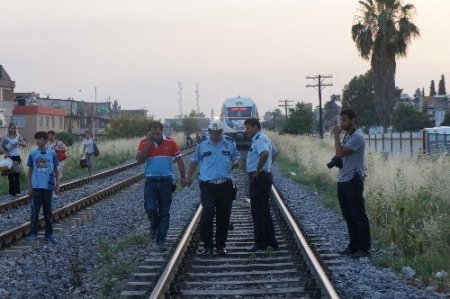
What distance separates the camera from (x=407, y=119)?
80500mm

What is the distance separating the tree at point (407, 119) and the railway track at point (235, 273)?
71.4m

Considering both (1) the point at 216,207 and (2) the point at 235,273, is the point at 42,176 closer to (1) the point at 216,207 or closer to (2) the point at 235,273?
(1) the point at 216,207

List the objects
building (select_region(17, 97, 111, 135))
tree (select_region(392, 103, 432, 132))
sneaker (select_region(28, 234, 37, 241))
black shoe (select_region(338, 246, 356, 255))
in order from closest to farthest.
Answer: black shoe (select_region(338, 246, 356, 255)) → sneaker (select_region(28, 234, 37, 241)) → tree (select_region(392, 103, 432, 132)) → building (select_region(17, 97, 111, 135))

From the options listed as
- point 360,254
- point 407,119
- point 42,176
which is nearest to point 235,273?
point 360,254

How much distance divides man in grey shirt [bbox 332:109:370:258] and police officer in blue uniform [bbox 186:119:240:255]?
4.98 ft

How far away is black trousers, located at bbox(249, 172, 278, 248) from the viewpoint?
1020 cm

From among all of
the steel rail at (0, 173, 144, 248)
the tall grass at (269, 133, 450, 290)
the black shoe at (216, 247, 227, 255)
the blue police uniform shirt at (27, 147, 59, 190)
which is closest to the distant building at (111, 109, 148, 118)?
the steel rail at (0, 173, 144, 248)

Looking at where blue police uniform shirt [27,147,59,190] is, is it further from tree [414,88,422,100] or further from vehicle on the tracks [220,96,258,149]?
tree [414,88,422,100]

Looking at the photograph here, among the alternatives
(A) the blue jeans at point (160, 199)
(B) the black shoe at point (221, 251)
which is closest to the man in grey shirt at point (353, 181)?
(B) the black shoe at point (221, 251)

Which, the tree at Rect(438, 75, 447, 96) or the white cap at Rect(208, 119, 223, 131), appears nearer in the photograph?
the white cap at Rect(208, 119, 223, 131)

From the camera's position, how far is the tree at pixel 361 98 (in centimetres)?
9775

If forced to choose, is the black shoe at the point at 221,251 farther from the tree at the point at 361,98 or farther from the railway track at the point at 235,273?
the tree at the point at 361,98

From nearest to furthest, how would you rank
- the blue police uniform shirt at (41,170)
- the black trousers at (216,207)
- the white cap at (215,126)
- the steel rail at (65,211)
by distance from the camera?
the white cap at (215,126) → the black trousers at (216,207) → the blue police uniform shirt at (41,170) → the steel rail at (65,211)

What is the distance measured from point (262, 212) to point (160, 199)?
1542mm
